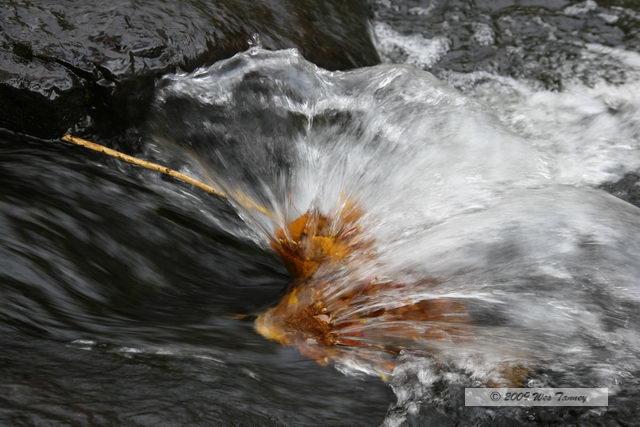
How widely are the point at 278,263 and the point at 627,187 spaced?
6.79 ft

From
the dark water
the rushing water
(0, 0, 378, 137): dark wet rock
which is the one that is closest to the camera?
the dark water

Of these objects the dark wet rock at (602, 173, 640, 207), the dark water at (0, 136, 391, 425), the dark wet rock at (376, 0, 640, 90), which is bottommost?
the dark water at (0, 136, 391, 425)

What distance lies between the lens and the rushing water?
7.43 ft

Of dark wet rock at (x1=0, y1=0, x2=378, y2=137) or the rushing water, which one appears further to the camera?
dark wet rock at (x1=0, y1=0, x2=378, y2=137)

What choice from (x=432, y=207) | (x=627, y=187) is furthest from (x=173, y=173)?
(x=627, y=187)

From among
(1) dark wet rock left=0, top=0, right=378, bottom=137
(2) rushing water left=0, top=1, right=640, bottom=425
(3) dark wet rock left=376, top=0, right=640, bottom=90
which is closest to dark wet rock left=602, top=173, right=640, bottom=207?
(2) rushing water left=0, top=1, right=640, bottom=425

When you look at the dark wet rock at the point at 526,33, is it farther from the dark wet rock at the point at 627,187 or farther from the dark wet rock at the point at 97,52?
the dark wet rock at the point at 97,52

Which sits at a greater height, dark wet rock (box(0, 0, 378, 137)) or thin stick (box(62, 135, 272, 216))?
dark wet rock (box(0, 0, 378, 137))

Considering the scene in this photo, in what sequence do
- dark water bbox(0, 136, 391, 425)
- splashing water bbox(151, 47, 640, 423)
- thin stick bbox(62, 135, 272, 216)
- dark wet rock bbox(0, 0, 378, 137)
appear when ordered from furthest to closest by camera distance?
thin stick bbox(62, 135, 272, 216), dark wet rock bbox(0, 0, 378, 137), splashing water bbox(151, 47, 640, 423), dark water bbox(0, 136, 391, 425)

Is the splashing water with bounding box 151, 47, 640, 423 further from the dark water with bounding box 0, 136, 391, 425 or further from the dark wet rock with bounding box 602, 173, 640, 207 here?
the dark water with bounding box 0, 136, 391, 425

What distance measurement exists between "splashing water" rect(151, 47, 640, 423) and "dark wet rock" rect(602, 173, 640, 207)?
0.07m

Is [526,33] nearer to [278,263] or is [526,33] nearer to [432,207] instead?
[432,207]

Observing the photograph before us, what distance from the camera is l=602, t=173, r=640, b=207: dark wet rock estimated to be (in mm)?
3914

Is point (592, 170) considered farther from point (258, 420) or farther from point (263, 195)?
point (258, 420)
